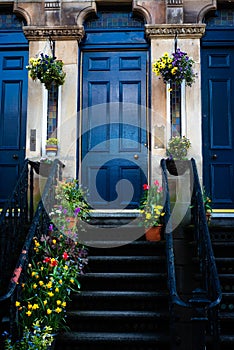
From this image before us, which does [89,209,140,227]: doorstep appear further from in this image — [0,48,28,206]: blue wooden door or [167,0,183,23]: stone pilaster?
[167,0,183,23]: stone pilaster

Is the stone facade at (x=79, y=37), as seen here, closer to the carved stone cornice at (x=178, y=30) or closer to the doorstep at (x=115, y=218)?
the carved stone cornice at (x=178, y=30)

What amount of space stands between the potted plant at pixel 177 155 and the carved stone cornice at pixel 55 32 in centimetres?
208

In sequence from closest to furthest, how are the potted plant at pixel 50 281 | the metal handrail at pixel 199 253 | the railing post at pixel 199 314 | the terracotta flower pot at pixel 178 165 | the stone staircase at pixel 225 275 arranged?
the railing post at pixel 199 314 → the metal handrail at pixel 199 253 → the potted plant at pixel 50 281 → the stone staircase at pixel 225 275 → the terracotta flower pot at pixel 178 165

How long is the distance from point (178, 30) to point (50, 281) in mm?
4169

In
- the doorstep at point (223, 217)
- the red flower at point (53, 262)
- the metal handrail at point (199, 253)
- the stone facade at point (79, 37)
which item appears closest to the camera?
the metal handrail at point (199, 253)

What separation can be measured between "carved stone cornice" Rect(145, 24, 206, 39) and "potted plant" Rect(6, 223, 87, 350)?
10.7ft

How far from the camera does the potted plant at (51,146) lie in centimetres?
697

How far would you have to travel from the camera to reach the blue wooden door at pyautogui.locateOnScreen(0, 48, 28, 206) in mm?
7262

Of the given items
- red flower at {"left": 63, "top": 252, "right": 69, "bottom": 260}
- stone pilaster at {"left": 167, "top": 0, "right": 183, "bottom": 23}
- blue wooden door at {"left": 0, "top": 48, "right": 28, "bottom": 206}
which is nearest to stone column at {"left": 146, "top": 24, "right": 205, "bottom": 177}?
stone pilaster at {"left": 167, "top": 0, "right": 183, "bottom": 23}

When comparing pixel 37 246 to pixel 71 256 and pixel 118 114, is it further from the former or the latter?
pixel 118 114

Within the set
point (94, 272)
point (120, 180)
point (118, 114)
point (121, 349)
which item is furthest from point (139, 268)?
point (118, 114)

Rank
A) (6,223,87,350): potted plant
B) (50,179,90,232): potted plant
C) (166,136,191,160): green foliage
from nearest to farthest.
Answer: (6,223,87,350): potted plant < (50,179,90,232): potted plant < (166,136,191,160): green foliage

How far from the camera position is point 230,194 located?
710 centimetres

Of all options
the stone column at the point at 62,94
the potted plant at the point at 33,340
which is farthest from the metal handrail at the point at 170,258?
the stone column at the point at 62,94
